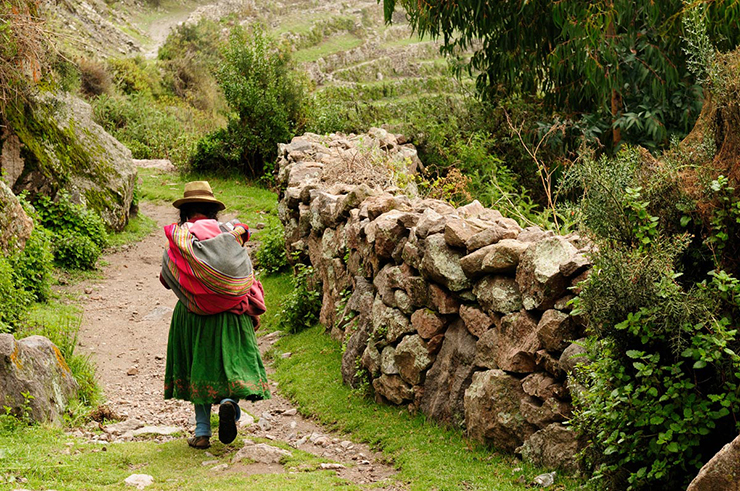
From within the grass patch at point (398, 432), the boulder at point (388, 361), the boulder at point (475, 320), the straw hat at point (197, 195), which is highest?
the straw hat at point (197, 195)

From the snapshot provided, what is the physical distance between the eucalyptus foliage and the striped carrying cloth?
21.3 ft

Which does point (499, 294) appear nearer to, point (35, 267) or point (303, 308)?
point (303, 308)

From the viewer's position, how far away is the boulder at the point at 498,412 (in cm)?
482

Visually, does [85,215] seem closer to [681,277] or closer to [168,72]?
[681,277]

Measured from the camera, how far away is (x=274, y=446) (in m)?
5.59

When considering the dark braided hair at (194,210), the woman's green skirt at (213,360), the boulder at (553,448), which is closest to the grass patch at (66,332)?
the woman's green skirt at (213,360)

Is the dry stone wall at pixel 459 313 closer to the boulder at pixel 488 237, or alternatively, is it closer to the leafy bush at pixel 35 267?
the boulder at pixel 488 237

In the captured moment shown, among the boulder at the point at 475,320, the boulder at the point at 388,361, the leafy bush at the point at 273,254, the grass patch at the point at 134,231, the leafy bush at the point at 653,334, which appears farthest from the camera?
the grass patch at the point at 134,231

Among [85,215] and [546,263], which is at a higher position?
[546,263]

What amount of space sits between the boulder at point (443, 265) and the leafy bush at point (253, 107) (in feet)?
37.7

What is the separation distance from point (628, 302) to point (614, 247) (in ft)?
1.06

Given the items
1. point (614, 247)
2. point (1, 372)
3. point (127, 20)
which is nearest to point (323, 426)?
point (1, 372)

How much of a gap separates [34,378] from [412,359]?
9.47 ft

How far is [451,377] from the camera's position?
5.60 meters
